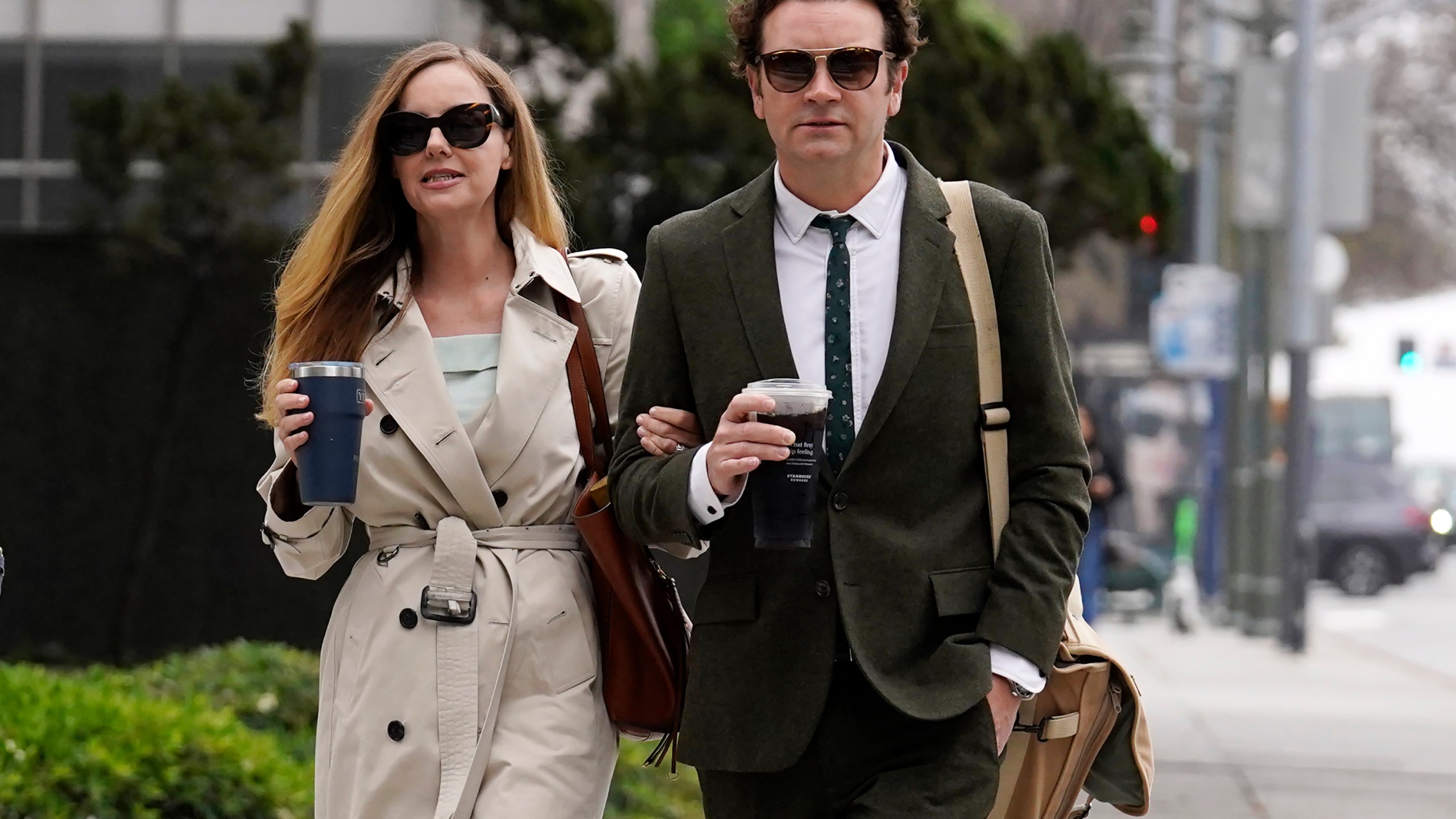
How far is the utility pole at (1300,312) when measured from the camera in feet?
57.8

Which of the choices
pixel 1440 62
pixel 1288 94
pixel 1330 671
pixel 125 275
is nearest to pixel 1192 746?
pixel 1330 671

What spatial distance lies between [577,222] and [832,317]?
24.6 ft

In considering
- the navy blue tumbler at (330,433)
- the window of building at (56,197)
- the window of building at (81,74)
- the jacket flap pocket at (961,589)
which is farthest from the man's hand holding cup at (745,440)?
the window of building at (81,74)

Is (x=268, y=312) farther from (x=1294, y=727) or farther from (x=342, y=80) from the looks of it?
(x=1294, y=727)

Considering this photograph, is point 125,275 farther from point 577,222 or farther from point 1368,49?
point 1368,49

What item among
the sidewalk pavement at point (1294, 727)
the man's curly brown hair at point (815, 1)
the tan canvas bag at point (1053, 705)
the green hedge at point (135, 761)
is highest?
the man's curly brown hair at point (815, 1)

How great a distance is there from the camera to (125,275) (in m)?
12.1

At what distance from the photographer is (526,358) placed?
3.88 m

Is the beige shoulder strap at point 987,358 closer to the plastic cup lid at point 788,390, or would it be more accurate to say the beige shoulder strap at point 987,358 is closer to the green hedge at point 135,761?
the plastic cup lid at point 788,390

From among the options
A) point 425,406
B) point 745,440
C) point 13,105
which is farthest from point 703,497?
point 13,105

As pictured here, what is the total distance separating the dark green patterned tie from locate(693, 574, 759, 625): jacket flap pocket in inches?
9.9

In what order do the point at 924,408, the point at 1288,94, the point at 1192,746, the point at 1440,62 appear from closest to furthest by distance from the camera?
the point at 924,408 → the point at 1192,746 → the point at 1288,94 → the point at 1440,62

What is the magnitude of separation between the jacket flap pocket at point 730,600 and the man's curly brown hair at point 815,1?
892 mm

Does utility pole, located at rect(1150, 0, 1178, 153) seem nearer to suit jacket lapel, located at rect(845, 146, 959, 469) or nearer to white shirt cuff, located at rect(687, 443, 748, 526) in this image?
suit jacket lapel, located at rect(845, 146, 959, 469)
